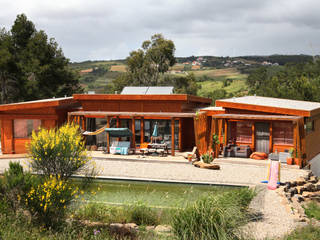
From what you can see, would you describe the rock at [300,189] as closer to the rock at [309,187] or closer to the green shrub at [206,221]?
the rock at [309,187]

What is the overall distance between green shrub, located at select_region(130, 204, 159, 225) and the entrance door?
10283 mm

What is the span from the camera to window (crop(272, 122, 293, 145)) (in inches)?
674

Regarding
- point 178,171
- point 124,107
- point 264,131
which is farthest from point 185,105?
point 178,171

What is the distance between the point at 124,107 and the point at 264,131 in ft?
25.1

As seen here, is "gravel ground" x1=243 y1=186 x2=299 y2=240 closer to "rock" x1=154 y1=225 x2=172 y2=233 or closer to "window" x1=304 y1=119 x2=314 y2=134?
"rock" x1=154 y1=225 x2=172 y2=233

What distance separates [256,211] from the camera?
9.24 meters

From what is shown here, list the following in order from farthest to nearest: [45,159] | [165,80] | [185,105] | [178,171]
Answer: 1. [165,80]
2. [185,105]
3. [178,171]
4. [45,159]

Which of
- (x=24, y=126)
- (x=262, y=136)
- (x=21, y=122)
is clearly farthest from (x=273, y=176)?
(x=21, y=122)

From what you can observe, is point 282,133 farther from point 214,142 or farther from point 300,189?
point 300,189

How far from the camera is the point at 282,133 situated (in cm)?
1730

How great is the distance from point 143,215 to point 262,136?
10.7 metres

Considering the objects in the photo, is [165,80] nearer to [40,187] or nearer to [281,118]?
[281,118]

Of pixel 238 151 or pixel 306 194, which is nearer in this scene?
pixel 306 194

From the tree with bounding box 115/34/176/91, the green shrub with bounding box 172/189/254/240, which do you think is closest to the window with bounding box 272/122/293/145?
the green shrub with bounding box 172/189/254/240
